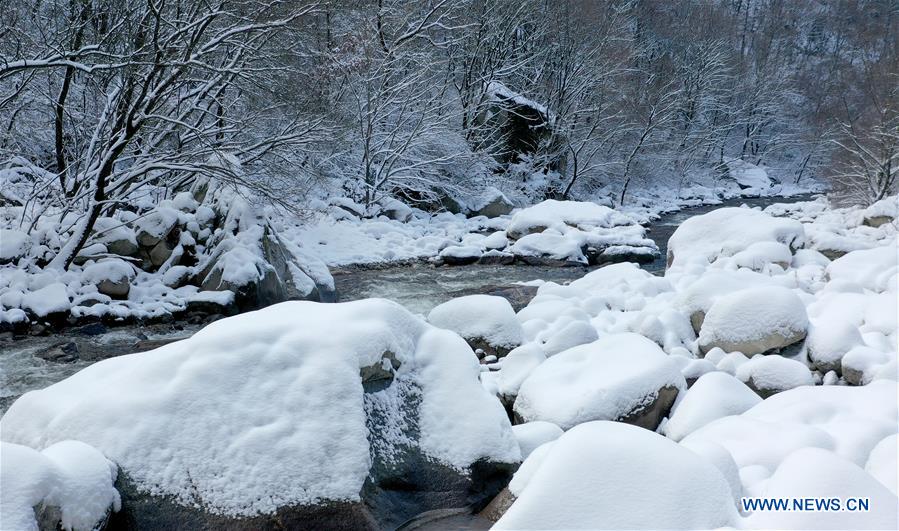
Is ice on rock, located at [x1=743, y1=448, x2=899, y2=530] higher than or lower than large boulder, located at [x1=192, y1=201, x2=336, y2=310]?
higher

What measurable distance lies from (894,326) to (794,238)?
12.2ft

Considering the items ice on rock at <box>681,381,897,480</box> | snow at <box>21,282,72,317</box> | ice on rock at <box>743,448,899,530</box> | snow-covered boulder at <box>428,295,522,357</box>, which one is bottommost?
snow at <box>21,282,72,317</box>

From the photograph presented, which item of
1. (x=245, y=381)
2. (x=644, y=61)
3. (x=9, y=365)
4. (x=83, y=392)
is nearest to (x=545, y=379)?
(x=245, y=381)

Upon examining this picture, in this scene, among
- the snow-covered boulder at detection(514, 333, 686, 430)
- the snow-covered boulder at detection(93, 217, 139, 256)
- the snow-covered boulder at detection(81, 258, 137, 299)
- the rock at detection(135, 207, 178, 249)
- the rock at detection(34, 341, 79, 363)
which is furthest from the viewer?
the rock at detection(135, 207, 178, 249)

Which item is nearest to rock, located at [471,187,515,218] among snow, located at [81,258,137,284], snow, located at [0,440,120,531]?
snow, located at [81,258,137,284]

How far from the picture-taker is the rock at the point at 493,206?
1634cm

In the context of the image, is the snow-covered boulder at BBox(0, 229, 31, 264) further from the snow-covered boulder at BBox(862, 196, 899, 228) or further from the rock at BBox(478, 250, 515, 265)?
the snow-covered boulder at BBox(862, 196, 899, 228)

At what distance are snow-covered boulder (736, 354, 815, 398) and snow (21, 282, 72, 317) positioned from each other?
696 centimetres

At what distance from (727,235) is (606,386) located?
5.76m

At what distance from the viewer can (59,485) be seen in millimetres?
2641

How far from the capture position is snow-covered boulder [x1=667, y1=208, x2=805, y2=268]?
8.70m

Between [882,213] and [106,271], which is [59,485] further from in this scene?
[882,213]

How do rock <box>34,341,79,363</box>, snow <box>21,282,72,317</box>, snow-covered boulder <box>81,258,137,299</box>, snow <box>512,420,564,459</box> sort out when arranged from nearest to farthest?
1. snow <box>512,420,564,459</box>
2. rock <box>34,341,79,363</box>
3. snow <box>21,282,72,317</box>
4. snow-covered boulder <box>81,258,137,299</box>

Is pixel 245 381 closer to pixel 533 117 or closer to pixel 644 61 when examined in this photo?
pixel 533 117
